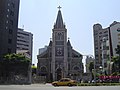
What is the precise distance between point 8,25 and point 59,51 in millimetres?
34165

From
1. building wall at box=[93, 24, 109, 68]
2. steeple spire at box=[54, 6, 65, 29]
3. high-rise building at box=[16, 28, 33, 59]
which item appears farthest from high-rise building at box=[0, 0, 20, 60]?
building wall at box=[93, 24, 109, 68]

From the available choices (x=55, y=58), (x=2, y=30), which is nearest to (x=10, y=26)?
(x=2, y=30)

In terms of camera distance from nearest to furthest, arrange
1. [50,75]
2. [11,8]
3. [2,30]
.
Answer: [2,30] → [11,8] → [50,75]

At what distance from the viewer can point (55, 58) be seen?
100688 mm

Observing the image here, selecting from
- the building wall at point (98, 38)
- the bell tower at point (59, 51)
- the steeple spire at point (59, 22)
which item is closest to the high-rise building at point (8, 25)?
the bell tower at point (59, 51)

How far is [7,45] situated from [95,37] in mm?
96788

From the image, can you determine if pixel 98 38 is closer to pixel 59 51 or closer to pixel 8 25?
pixel 59 51

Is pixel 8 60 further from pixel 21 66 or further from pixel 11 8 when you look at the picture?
pixel 11 8

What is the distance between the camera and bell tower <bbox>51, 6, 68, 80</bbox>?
325ft

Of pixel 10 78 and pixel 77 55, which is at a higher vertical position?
pixel 77 55

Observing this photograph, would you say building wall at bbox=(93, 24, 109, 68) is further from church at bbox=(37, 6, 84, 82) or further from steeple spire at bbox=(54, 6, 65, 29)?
steeple spire at bbox=(54, 6, 65, 29)

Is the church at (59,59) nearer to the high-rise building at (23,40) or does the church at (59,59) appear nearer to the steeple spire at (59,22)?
the steeple spire at (59,22)

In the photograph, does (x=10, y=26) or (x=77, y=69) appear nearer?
(x=10, y=26)

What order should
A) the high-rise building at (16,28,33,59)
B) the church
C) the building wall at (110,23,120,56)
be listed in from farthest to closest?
the high-rise building at (16,28,33,59)
the church
the building wall at (110,23,120,56)
